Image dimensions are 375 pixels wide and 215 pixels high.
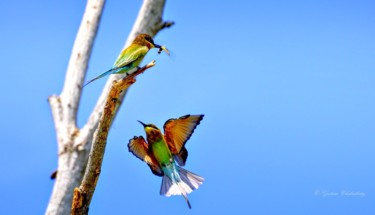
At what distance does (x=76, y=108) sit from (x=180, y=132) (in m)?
3.20

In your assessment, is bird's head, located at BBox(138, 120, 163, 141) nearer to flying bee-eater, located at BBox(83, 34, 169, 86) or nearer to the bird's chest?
the bird's chest

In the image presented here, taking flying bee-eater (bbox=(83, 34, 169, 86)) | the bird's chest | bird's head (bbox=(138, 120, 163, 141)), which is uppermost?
flying bee-eater (bbox=(83, 34, 169, 86))

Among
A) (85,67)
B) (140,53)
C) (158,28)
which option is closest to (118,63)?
(140,53)

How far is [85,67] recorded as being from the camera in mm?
5871

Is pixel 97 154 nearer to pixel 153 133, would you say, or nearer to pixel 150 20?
pixel 153 133

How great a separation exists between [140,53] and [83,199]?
771 millimetres

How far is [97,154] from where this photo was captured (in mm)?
2836

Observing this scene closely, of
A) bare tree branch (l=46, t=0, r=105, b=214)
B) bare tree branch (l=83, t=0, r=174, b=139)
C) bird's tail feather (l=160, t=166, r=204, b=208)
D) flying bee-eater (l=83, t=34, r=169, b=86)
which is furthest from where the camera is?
bare tree branch (l=83, t=0, r=174, b=139)

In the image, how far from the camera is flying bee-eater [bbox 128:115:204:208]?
8.94 ft

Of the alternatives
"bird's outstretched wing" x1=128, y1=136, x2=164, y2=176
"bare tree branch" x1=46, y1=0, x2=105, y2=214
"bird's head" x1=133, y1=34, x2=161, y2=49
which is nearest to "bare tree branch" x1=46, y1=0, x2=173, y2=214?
"bare tree branch" x1=46, y1=0, x2=105, y2=214

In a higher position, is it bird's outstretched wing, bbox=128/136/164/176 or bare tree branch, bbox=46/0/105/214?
bare tree branch, bbox=46/0/105/214

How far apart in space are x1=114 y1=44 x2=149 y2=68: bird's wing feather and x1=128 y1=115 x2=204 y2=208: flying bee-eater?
0.36m

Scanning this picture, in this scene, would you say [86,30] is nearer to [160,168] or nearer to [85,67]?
[85,67]

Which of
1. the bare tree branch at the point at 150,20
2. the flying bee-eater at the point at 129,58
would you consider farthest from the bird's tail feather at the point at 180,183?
the bare tree branch at the point at 150,20
